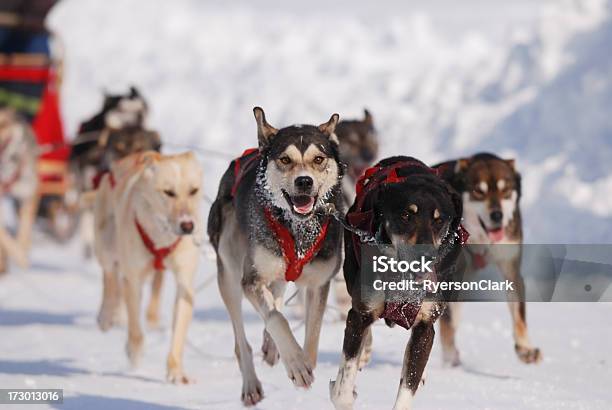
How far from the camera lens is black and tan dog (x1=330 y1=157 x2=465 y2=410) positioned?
132 inches

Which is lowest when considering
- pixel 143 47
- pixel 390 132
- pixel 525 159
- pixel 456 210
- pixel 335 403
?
pixel 335 403

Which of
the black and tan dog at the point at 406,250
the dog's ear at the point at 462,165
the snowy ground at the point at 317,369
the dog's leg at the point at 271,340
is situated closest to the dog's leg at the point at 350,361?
the black and tan dog at the point at 406,250

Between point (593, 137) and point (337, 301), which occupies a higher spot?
point (593, 137)

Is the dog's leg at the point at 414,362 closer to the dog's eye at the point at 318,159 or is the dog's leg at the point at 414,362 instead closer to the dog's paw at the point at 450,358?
the dog's eye at the point at 318,159

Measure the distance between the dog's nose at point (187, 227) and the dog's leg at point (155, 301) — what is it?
1316mm

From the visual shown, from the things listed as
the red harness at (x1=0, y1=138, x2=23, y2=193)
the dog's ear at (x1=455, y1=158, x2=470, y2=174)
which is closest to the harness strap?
the dog's ear at (x1=455, y1=158, x2=470, y2=174)

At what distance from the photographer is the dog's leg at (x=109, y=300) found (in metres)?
6.16

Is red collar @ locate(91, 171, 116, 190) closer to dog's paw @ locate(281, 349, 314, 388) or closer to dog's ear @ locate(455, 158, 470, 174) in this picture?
dog's ear @ locate(455, 158, 470, 174)

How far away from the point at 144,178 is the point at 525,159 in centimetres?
551

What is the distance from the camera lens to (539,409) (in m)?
3.89

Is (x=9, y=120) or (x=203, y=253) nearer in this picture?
(x=203, y=253)

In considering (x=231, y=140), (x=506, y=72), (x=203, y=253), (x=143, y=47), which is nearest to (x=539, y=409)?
(x=203, y=253)

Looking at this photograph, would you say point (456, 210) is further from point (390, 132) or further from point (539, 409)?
point (390, 132)

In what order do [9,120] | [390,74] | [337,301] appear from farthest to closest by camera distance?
[390,74], [9,120], [337,301]
